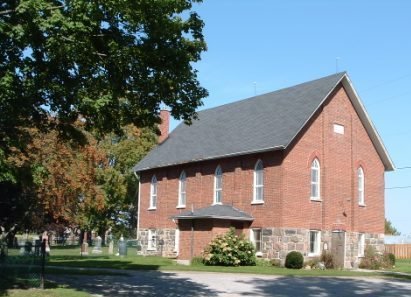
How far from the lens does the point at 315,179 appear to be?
35.8 metres

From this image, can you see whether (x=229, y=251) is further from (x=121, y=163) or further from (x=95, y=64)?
(x=121, y=163)

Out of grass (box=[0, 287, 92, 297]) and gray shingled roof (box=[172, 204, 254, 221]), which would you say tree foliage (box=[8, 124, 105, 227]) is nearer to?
gray shingled roof (box=[172, 204, 254, 221])

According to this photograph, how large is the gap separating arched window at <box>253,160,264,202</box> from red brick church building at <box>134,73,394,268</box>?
60 mm

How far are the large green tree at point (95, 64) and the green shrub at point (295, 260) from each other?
53.4 ft

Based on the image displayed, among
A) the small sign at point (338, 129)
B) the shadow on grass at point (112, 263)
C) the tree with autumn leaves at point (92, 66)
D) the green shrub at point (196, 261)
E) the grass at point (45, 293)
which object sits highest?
the small sign at point (338, 129)

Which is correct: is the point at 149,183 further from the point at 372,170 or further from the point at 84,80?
the point at 84,80

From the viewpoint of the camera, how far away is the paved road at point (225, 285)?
19.3 m

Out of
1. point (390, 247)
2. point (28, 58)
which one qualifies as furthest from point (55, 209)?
point (390, 247)

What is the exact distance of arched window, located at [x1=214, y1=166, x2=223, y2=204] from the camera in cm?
3844

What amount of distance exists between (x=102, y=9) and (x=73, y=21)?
867 mm

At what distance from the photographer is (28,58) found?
51.7 feet

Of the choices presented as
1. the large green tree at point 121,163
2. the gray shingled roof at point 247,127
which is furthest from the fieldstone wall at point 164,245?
the large green tree at point 121,163

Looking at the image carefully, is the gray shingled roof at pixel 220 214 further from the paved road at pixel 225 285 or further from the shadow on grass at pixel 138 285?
the shadow on grass at pixel 138 285

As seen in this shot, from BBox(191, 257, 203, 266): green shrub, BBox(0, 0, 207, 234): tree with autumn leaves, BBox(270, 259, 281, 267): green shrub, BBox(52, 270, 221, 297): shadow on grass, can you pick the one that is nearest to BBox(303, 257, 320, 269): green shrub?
BBox(270, 259, 281, 267): green shrub
